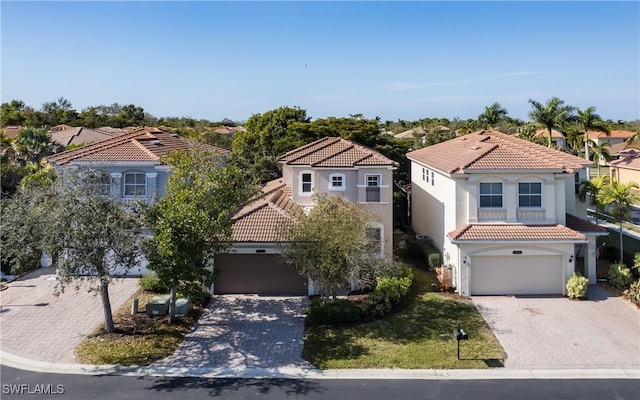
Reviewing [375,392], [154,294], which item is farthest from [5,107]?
[375,392]

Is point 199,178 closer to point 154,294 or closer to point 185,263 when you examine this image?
point 185,263

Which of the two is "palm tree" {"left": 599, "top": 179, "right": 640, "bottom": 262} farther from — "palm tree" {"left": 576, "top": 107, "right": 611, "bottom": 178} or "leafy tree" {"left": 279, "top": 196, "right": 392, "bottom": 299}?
"palm tree" {"left": 576, "top": 107, "right": 611, "bottom": 178}

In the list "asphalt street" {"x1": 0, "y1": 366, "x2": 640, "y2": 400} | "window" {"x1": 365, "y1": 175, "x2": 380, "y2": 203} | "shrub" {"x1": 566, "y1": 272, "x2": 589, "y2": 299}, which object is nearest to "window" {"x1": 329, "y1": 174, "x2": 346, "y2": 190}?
"window" {"x1": 365, "y1": 175, "x2": 380, "y2": 203}

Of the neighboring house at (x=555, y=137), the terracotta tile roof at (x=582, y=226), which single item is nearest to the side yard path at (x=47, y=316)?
the terracotta tile roof at (x=582, y=226)

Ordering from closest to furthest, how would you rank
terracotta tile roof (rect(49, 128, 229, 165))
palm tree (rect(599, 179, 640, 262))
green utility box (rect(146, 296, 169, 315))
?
green utility box (rect(146, 296, 169, 315)) < palm tree (rect(599, 179, 640, 262)) < terracotta tile roof (rect(49, 128, 229, 165))

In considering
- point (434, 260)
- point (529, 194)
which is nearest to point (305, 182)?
point (434, 260)

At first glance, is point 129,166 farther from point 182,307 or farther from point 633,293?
point 633,293

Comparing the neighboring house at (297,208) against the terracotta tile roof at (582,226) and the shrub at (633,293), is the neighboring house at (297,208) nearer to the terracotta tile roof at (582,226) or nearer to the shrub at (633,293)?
the terracotta tile roof at (582,226)
